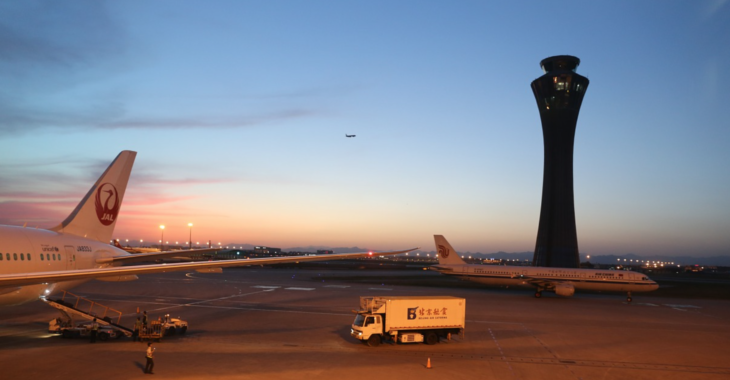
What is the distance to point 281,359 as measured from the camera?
23.9 meters

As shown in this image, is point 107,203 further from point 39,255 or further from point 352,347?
point 352,347

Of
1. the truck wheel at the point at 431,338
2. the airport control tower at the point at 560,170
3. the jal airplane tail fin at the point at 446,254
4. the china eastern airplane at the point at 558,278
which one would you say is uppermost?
the airport control tower at the point at 560,170

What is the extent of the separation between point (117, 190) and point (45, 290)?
→ 276 inches

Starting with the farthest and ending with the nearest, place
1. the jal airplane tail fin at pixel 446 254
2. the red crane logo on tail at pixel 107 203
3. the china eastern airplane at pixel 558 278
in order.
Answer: the jal airplane tail fin at pixel 446 254
the china eastern airplane at pixel 558 278
the red crane logo on tail at pixel 107 203

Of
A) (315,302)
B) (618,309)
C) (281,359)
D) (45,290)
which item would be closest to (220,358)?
(281,359)

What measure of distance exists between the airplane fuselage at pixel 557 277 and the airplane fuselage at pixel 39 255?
145ft

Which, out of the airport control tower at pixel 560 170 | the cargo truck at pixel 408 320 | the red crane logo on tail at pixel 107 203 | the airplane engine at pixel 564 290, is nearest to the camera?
the cargo truck at pixel 408 320

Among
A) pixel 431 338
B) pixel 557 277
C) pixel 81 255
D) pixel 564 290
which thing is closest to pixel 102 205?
pixel 81 255

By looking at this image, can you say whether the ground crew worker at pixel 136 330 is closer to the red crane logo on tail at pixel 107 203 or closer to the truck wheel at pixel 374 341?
the red crane logo on tail at pixel 107 203

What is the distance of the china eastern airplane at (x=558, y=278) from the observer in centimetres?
5775

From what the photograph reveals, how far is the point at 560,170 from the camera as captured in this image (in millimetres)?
120250

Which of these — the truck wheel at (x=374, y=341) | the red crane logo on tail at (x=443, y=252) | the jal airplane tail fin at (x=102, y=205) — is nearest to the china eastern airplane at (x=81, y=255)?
the jal airplane tail fin at (x=102, y=205)

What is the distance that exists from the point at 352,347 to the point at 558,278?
1559 inches

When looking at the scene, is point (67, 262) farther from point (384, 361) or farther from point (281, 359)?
point (384, 361)
